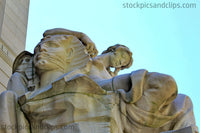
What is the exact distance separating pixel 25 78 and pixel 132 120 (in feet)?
6.03

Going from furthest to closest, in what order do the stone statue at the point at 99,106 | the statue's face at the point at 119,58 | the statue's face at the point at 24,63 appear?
the statue's face at the point at 119,58 < the statue's face at the point at 24,63 < the stone statue at the point at 99,106

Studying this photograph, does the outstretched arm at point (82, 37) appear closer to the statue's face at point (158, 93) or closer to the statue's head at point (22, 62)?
the statue's head at point (22, 62)

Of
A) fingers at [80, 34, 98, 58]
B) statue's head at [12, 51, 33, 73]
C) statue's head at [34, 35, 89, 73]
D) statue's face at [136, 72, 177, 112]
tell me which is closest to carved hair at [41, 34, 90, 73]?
statue's head at [34, 35, 89, 73]

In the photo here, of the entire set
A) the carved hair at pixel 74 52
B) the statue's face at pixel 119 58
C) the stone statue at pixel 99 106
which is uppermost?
the carved hair at pixel 74 52

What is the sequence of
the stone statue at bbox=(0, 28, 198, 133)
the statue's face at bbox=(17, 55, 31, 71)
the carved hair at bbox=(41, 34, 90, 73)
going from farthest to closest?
1. the statue's face at bbox=(17, 55, 31, 71)
2. the carved hair at bbox=(41, 34, 90, 73)
3. the stone statue at bbox=(0, 28, 198, 133)

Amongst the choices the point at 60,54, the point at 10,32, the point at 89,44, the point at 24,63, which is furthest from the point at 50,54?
the point at 10,32

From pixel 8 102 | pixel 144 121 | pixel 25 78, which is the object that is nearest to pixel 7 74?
pixel 25 78

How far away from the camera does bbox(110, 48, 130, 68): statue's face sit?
7.42m

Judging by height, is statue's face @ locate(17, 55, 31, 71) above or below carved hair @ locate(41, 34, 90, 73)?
below

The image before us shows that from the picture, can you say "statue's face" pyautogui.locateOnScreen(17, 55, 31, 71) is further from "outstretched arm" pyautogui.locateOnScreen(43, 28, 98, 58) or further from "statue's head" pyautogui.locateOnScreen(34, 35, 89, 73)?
"outstretched arm" pyautogui.locateOnScreen(43, 28, 98, 58)

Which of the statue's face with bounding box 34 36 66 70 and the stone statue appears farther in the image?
the statue's face with bounding box 34 36 66 70

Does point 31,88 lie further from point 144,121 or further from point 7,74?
point 7,74

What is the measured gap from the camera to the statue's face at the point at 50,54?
6.45m

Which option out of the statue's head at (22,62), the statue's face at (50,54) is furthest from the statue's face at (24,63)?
the statue's face at (50,54)
